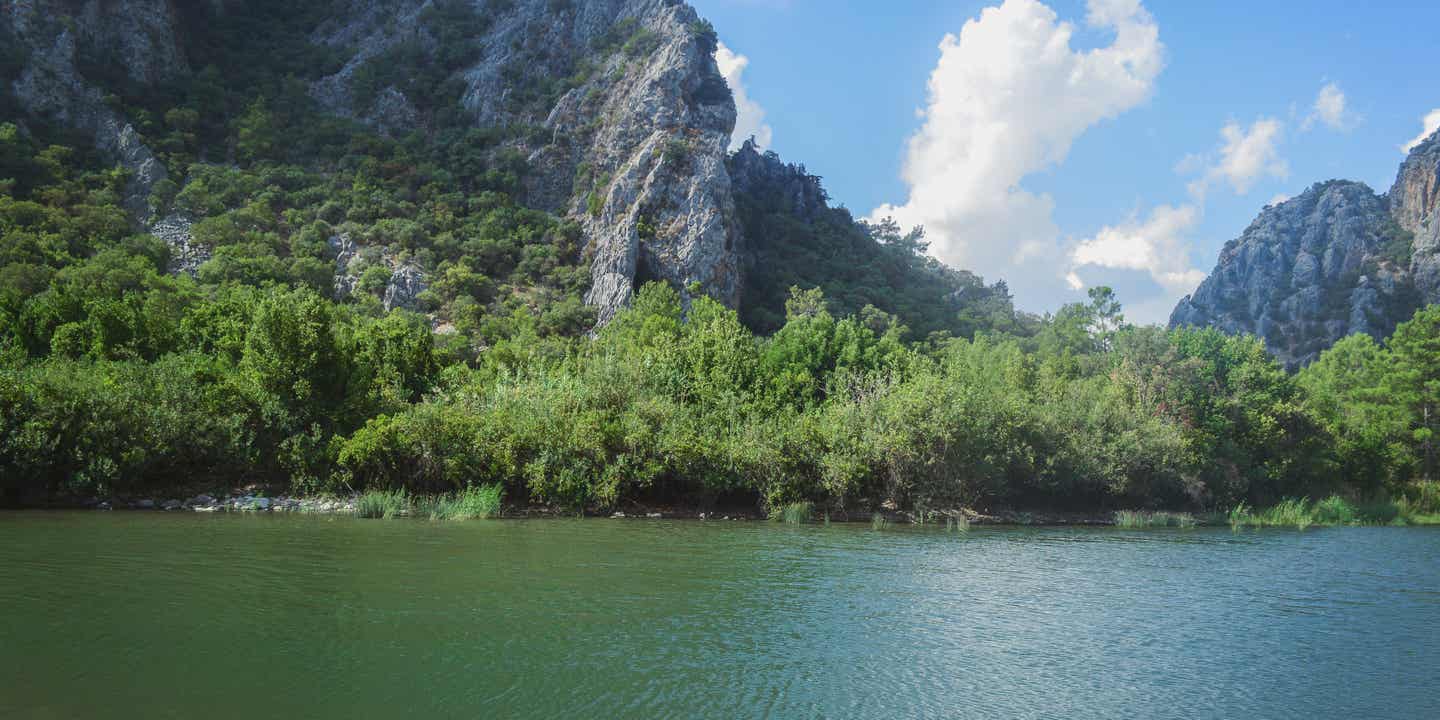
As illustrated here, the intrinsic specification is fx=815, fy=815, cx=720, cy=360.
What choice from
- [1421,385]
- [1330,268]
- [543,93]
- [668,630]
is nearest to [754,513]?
[668,630]

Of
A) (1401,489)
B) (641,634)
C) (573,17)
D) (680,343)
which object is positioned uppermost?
(573,17)

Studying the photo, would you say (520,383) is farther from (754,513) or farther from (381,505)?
(754,513)

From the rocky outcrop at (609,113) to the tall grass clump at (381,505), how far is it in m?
46.5

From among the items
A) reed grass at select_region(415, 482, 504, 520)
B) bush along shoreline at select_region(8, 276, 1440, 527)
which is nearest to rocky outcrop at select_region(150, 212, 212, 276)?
bush along shoreline at select_region(8, 276, 1440, 527)

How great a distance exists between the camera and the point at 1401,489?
54.8m

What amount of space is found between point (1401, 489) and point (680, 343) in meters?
49.4

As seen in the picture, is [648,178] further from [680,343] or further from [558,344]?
[680,343]

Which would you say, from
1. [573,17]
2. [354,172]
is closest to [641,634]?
[354,172]

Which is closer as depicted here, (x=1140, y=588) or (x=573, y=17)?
(x=1140, y=588)

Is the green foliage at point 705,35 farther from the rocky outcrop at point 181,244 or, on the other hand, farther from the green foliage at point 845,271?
the rocky outcrop at point 181,244

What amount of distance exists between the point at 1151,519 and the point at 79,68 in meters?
114

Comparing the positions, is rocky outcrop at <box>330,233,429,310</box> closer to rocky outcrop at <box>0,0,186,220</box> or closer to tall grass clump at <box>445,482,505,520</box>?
rocky outcrop at <box>0,0,186,220</box>

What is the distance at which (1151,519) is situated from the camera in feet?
134

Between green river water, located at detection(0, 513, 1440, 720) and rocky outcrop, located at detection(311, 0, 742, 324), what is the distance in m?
58.5
